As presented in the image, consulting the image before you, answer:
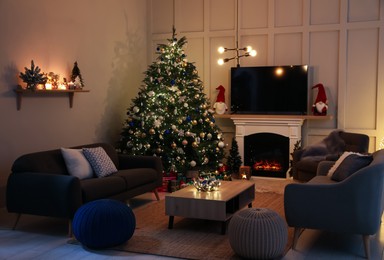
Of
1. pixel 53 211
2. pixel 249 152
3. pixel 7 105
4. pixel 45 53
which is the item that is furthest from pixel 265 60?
pixel 53 211

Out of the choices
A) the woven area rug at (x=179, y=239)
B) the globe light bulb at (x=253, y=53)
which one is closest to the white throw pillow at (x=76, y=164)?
the woven area rug at (x=179, y=239)

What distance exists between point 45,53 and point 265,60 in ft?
12.8

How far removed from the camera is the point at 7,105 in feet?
20.6

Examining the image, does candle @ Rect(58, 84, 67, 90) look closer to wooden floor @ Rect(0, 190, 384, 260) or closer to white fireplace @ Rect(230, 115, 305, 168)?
wooden floor @ Rect(0, 190, 384, 260)

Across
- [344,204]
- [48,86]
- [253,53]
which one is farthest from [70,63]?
[344,204]

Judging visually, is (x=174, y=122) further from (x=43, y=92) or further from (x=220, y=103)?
(x=43, y=92)

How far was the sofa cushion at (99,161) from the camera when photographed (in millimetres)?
5953

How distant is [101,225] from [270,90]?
16.3 ft

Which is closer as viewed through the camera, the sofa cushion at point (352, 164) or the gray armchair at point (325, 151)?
the sofa cushion at point (352, 164)

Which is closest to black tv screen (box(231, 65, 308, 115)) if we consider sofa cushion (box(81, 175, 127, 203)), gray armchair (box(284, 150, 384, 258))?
sofa cushion (box(81, 175, 127, 203))

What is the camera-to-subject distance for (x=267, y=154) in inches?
346

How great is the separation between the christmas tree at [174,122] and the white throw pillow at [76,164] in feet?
6.28

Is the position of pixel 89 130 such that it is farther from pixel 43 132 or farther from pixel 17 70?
pixel 17 70

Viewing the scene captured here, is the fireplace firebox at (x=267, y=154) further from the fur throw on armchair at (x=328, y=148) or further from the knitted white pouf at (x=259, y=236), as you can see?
the knitted white pouf at (x=259, y=236)
